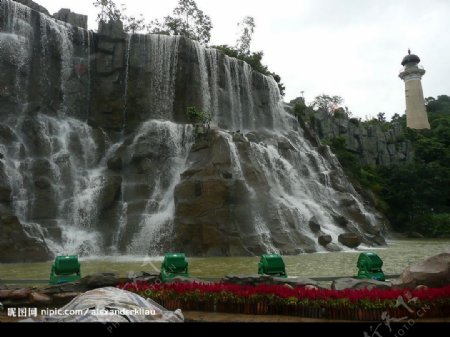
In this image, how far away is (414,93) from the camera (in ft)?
261

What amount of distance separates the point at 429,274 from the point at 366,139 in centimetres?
4662

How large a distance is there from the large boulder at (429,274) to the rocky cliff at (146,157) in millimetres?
12925

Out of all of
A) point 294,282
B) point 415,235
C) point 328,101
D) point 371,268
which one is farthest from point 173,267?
point 328,101

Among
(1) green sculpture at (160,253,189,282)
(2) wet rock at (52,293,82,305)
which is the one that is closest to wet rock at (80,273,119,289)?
(2) wet rock at (52,293,82,305)

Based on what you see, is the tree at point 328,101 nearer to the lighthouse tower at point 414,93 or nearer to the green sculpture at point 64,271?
the lighthouse tower at point 414,93

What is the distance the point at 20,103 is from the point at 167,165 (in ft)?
37.3

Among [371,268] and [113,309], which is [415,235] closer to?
[371,268]

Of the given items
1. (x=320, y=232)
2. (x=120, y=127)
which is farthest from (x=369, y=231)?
(x=120, y=127)

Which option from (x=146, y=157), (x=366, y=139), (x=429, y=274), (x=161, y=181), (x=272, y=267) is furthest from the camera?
(x=366, y=139)

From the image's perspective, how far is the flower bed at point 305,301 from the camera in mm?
6770

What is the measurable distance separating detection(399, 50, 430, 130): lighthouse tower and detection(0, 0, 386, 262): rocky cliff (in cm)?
4607

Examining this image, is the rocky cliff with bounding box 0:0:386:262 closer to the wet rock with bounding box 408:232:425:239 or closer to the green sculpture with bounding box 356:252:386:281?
the wet rock with bounding box 408:232:425:239

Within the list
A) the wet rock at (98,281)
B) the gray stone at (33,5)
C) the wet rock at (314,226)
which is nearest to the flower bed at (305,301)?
the wet rock at (98,281)
